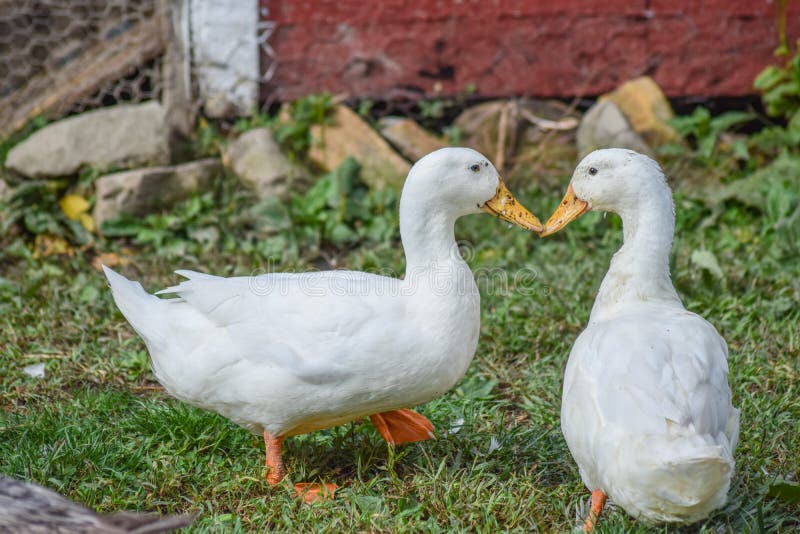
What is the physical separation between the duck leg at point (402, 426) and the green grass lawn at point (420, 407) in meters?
0.06

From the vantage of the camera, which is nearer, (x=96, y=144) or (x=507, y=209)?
(x=507, y=209)

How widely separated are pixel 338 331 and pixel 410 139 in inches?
136

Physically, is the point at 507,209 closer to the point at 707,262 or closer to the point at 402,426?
the point at 402,426

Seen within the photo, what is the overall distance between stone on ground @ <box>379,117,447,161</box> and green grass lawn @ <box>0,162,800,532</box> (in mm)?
917

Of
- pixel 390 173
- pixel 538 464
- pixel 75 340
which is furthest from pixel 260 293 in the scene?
pixel 390 173

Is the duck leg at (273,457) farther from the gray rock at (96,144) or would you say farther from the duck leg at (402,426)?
the gray rock at (96,144)

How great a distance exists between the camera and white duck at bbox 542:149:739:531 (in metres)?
2.31

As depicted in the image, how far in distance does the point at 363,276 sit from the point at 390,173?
2.77 meters

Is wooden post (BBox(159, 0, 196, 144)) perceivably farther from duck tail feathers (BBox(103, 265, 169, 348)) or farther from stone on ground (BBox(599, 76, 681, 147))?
duck tail feathers (BBox(103, 265, 169, 348))

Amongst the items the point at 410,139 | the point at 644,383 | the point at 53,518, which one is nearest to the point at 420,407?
the point at 644,383

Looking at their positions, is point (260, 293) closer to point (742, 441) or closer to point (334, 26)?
point (742, 441)

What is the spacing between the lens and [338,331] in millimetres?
→ 2826

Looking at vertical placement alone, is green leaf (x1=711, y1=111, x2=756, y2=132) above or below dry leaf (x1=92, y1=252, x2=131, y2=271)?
above

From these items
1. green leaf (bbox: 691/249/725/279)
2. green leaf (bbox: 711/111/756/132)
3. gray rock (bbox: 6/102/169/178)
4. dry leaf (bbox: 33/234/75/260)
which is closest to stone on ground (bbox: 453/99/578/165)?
green leaf (bbox: 711/111/756/132)
